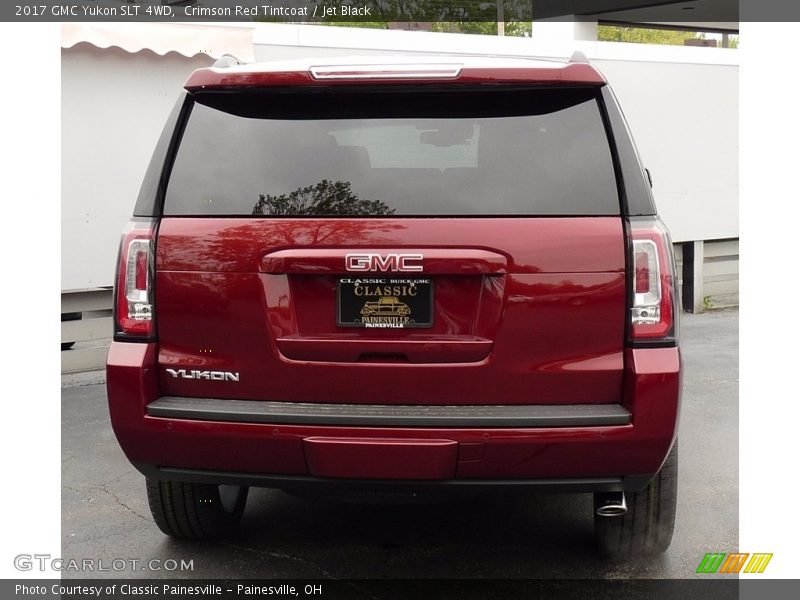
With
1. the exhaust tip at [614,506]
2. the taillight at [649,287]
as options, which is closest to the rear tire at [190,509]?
the exhaust tip at [614,506]

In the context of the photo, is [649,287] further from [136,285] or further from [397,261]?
[136,285]

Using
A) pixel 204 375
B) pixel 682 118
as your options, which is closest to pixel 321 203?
pixel 204 375

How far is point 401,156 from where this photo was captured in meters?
3.26

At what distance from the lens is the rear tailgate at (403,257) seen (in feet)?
10.1

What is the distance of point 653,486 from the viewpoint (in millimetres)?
3648

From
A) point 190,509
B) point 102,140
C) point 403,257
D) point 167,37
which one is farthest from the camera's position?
point 102,140

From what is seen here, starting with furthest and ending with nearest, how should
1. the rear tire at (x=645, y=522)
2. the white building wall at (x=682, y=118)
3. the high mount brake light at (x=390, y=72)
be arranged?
the white building wall at (x=682, y=118)
the rear tire at (x=645, y=522)
the high mount brake light at (x=390, y=72)

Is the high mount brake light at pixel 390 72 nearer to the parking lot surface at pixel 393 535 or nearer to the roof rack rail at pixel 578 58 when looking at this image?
the roof rack rail at pixel 578 58

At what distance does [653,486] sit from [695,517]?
3.15ft

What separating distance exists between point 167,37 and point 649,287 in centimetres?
593

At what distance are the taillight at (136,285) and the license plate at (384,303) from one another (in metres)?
0.70

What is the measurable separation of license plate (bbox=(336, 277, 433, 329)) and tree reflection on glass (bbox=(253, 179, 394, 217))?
241mm

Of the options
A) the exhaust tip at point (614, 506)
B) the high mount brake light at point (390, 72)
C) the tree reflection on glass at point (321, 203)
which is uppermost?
the high mount brake light at point (390, 72)
